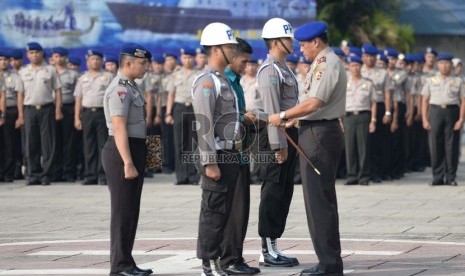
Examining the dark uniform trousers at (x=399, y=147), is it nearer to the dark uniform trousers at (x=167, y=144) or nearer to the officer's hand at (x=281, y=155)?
the dark uniform trousers at (x=167, y=144)

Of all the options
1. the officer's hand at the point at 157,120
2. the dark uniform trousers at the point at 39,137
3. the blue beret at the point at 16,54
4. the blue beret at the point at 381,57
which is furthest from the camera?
the officer's hand at the point at 157,120

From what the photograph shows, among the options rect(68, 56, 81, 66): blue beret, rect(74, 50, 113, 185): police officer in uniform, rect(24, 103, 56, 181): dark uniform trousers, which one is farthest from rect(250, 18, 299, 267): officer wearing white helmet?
rect(68, 56, 81, 66): blue beret

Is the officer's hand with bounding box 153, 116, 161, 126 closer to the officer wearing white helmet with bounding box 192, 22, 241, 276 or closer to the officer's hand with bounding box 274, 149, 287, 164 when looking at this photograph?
A: the officer's hand with bounding box 274, 149, 287, 164

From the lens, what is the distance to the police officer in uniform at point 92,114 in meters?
21.5

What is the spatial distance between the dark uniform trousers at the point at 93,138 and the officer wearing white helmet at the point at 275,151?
381 inches

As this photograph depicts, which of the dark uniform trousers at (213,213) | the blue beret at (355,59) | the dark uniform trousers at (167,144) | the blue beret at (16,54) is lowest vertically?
the dark uniform trousers at (167,144)

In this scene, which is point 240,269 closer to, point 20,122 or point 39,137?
point 39,137

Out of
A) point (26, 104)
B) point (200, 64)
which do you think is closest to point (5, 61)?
point (26, 104)

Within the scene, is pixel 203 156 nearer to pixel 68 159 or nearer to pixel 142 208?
pixel 142 208

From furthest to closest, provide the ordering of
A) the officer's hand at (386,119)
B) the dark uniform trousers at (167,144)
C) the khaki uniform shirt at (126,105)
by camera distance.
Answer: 1. the dark uniform trousers at (167,144)
2. the officer's hand at (386,119)
3. the khaki uniform shirt at (126,105)

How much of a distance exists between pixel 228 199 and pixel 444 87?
1106 cm

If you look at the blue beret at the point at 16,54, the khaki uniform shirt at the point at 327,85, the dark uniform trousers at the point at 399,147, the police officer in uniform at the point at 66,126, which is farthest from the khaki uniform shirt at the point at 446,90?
the khaki uniform shirt at the point at 327,85

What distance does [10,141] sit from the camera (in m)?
22.6

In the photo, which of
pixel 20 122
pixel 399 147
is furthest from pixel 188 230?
pixel 399 147
